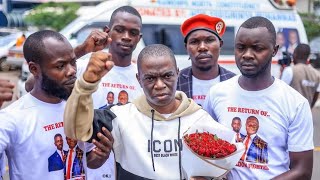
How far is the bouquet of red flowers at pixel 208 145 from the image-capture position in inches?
101

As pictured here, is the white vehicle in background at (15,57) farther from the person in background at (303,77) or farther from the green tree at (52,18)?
the person in background at (303,77)

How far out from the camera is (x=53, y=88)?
2.80m

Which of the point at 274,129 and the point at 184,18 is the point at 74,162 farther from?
the point at 184,18

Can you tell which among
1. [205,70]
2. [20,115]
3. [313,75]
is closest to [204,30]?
[205,70]

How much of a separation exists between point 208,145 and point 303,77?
18.4 ft

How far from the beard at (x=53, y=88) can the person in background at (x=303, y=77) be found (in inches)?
221

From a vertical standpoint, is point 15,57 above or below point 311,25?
Answer: below

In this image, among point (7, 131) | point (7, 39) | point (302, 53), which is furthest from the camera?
Answer: point (7, 39)

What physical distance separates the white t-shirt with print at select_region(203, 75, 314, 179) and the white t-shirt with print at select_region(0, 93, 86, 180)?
880 mm

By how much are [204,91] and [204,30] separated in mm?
417

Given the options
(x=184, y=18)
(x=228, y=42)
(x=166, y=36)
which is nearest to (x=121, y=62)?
(x=166, y=36)

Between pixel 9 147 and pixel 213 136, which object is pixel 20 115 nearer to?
pixel 9 147

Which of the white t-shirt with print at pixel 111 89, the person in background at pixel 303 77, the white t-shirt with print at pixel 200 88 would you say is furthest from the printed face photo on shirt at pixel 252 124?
the person in background at pixel 303 77

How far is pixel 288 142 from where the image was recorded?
290 centimetres
